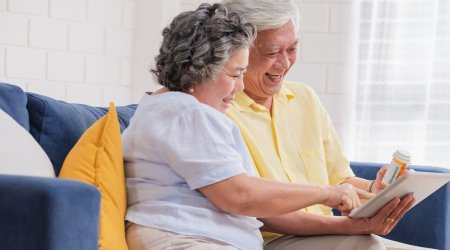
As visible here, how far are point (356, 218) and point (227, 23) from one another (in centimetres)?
62

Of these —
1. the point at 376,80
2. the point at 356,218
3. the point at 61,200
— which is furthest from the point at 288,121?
the point at 376,80

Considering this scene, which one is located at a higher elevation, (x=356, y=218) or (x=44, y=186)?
(x=44, y=186)

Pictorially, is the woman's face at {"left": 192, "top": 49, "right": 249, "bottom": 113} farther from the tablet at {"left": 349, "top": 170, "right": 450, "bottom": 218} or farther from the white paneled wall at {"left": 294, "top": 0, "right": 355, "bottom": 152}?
the white paneled wall at {"left": 294, "top": 0, "right": 355, "bottom": 152}

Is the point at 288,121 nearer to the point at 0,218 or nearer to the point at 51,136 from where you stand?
the point at 51,136

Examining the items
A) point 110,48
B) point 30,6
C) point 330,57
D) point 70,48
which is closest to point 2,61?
point 30,6

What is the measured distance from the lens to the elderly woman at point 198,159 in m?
1.89

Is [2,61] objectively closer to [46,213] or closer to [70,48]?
[70,48]

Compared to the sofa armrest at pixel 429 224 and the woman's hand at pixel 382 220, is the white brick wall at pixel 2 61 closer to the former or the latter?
the sofa armrest at pixel 429 224

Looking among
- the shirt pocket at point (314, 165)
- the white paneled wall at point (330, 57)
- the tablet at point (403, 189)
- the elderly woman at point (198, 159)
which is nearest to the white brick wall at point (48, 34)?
the white paneled wall at point (330, 57)

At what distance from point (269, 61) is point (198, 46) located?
545 mm

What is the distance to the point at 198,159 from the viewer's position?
188 centimetres

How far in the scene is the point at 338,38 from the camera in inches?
167

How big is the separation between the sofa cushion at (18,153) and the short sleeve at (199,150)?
263mm

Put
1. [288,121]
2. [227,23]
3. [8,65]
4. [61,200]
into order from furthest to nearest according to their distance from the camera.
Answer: [8,65] → [288,121] → [227,23] → [61,200]
